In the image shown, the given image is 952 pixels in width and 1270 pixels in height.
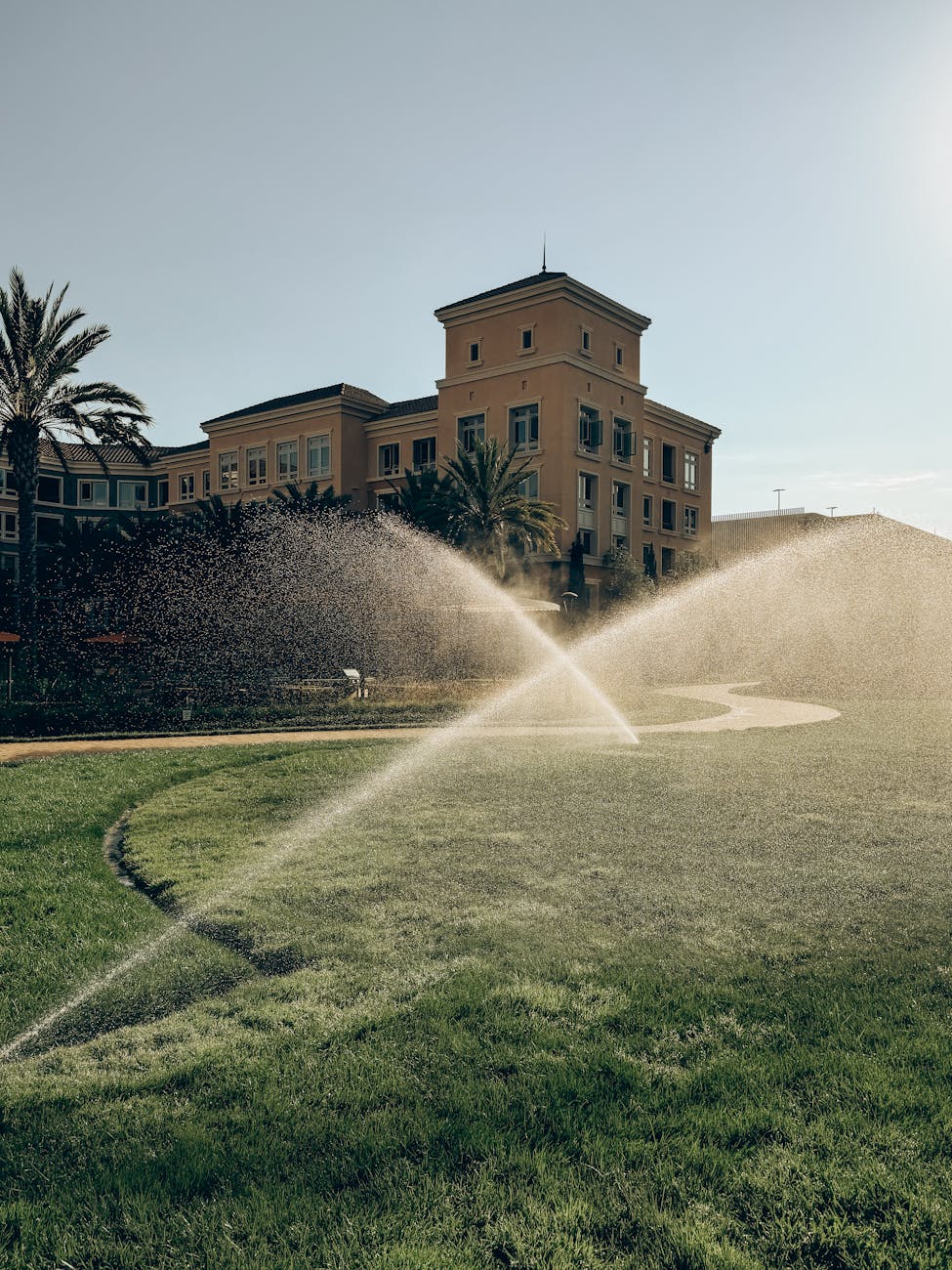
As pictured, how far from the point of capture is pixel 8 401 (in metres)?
29.4

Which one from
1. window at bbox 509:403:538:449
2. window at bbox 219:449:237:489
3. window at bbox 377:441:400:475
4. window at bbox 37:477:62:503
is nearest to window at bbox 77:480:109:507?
window at bbox 37:477:62:503

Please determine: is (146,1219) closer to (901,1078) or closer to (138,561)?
(901,1078)

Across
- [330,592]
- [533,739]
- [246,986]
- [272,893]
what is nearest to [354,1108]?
[246,986]

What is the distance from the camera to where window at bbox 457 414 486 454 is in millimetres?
46344

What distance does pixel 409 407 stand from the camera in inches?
2045

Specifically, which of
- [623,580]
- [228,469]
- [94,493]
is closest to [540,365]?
[623,580]

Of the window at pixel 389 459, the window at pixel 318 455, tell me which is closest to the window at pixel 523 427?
the window at pixel 389 459

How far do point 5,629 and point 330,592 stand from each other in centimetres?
1175

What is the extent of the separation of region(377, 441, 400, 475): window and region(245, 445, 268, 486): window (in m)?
7.71

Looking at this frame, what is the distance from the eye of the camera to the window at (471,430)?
46344mm

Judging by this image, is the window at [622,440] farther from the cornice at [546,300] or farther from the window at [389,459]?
the window at [389,459]

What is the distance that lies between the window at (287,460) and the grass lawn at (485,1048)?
153ft

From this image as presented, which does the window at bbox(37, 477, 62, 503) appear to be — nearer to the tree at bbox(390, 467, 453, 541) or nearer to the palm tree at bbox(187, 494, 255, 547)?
the tree at bbox(390, 467, 453, 541)

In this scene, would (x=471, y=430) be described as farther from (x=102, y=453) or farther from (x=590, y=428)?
(x=102, y=453)
